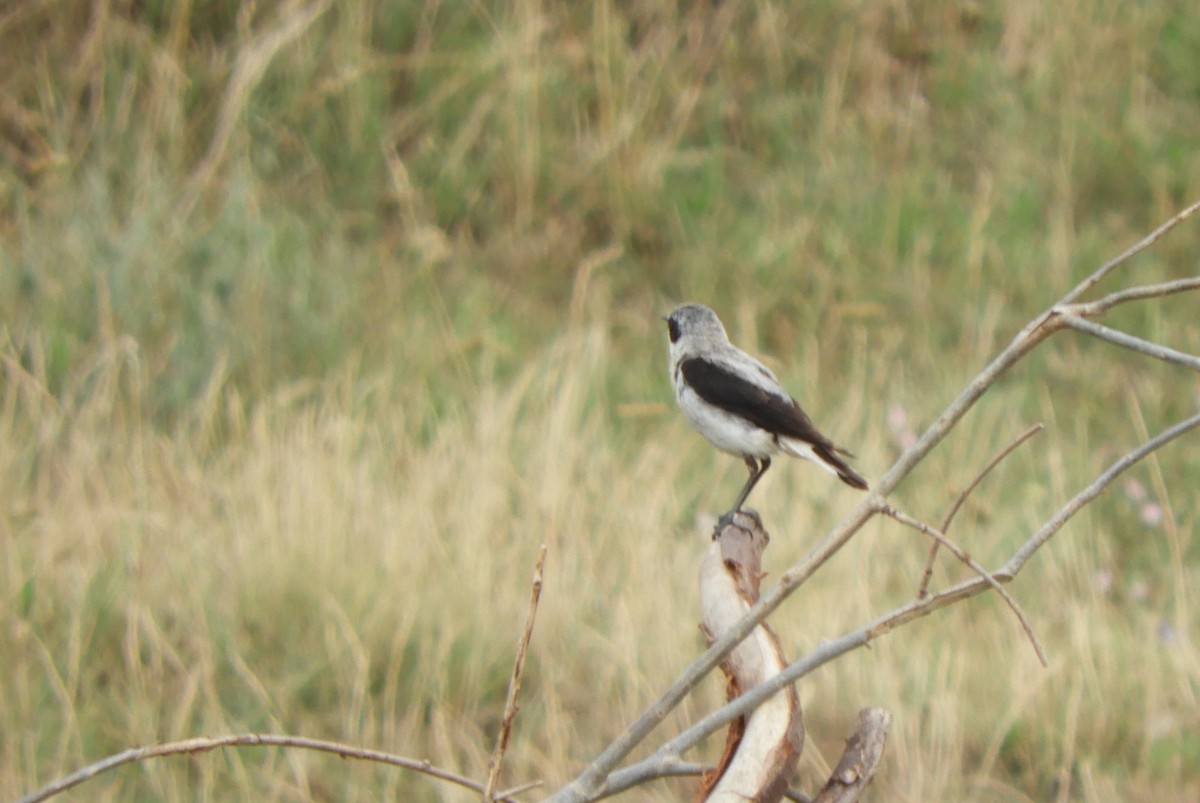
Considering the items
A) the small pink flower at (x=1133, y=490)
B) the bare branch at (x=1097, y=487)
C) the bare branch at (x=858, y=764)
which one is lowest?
the bare branch at (x=858, y=764)

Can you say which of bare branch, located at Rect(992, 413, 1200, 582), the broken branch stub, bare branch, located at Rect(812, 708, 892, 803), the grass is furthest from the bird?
bare branch, located at Rect(992, 413, 1200, 582)

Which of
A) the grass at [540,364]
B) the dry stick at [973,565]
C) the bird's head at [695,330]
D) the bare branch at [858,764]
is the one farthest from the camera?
the grass at [540,364]

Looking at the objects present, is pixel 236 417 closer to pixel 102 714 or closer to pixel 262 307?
pixel 262 307

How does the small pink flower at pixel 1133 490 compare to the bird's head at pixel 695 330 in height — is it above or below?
above

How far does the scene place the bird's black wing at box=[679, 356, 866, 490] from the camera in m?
4.45

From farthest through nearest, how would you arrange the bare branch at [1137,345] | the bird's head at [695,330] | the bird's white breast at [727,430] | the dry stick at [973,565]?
the bird's head at [695,330] < the bird's white breast at [727,430] < the dry stick at [973,565] < the bare branch at [1137,345]

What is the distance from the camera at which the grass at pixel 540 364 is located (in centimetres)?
534

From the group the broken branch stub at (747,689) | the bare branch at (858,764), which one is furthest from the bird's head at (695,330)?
the bare branch at (858,764)

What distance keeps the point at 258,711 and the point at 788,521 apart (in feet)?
7.41

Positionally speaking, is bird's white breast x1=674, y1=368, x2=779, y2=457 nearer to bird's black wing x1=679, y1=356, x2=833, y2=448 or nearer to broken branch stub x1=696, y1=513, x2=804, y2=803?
bird's black wing x1=679, y1=356, x2=833, y2=448

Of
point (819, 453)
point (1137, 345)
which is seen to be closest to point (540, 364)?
point (819, 453)

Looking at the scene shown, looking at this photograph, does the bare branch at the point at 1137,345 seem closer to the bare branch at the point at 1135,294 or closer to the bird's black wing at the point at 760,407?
the bare branch at the point at 1135,294

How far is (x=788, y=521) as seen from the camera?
6.47 metres

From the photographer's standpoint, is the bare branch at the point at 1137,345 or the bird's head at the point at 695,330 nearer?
the bare branch at the point at 1137,345
